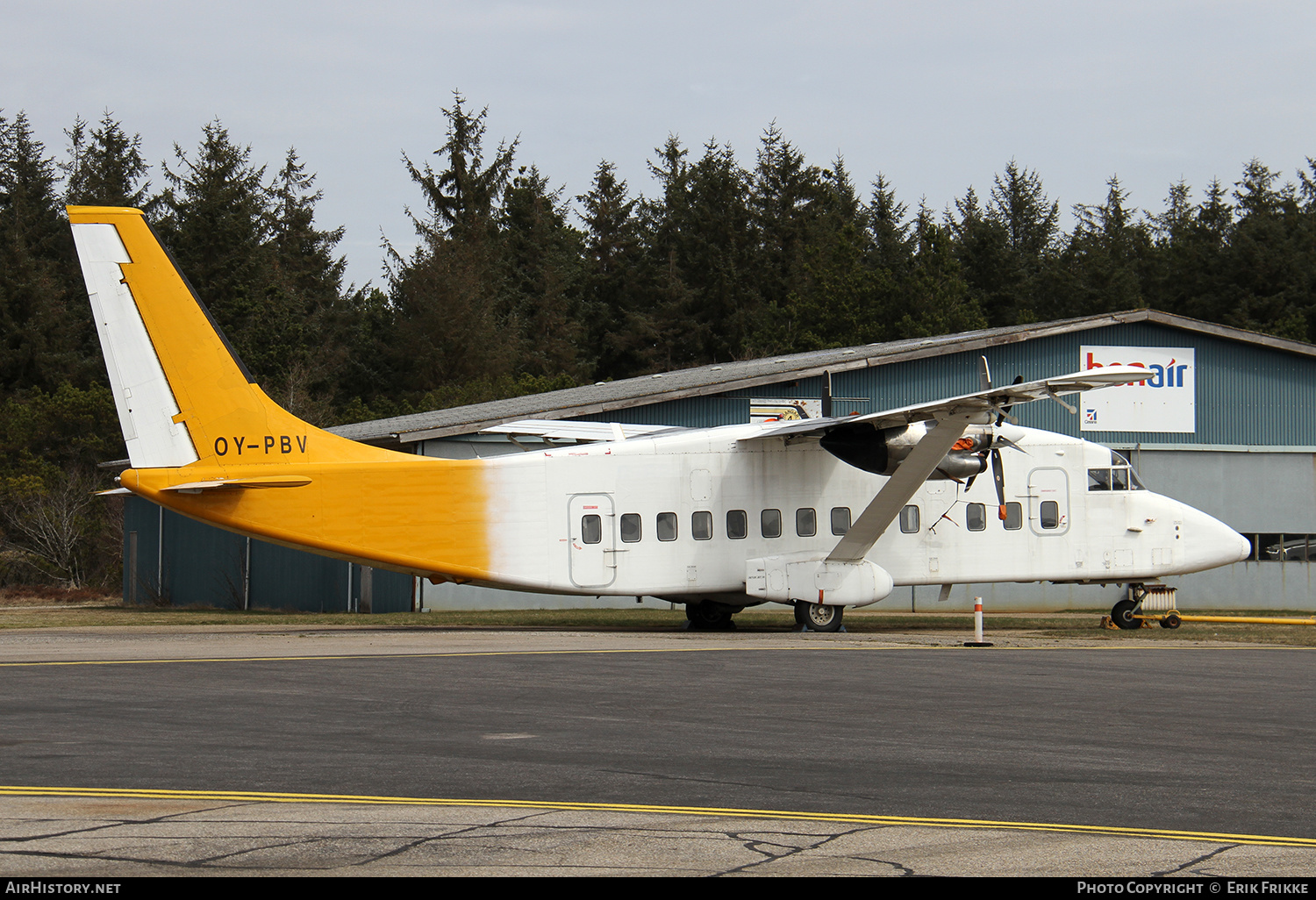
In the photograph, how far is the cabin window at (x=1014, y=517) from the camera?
24391 mm

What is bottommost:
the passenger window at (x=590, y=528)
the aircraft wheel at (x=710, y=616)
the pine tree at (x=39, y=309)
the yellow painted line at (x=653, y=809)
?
the yellow painted line at (x=653, y=809)

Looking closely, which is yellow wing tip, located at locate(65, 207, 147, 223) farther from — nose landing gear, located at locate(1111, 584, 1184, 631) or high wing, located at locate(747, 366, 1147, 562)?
nose landing gear, located at locate(1111, 584, 1184, 631)

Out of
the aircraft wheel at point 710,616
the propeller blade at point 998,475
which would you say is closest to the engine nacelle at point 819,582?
the aircraft wheel at point 710,616

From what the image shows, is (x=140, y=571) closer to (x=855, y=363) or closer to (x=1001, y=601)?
(x=855, y=363)

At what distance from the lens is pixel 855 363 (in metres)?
33.9

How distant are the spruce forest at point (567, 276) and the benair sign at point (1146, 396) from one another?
112ft

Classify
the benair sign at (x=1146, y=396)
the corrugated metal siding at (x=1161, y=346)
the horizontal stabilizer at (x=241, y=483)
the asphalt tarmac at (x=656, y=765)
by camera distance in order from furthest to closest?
the benair sign at (x=1146, y=396)
the corrugated metal siding at (x=1161, y=346)
the horizontal stabilizer at (x=241, y=483)
the asphalt tarmac at (x=656, y=765)

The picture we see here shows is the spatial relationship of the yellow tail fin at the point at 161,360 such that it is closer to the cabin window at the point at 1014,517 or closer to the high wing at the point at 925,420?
the high wing at the point at 925,420

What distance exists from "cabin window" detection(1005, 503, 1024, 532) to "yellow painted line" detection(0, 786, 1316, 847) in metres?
17.5

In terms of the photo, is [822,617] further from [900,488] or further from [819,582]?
[900,488]

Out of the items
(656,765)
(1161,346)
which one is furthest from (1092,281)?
(656,765)

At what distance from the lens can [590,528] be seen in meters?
23.2

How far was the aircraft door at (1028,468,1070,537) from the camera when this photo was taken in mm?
24438

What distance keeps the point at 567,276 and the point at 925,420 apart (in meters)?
63.2
